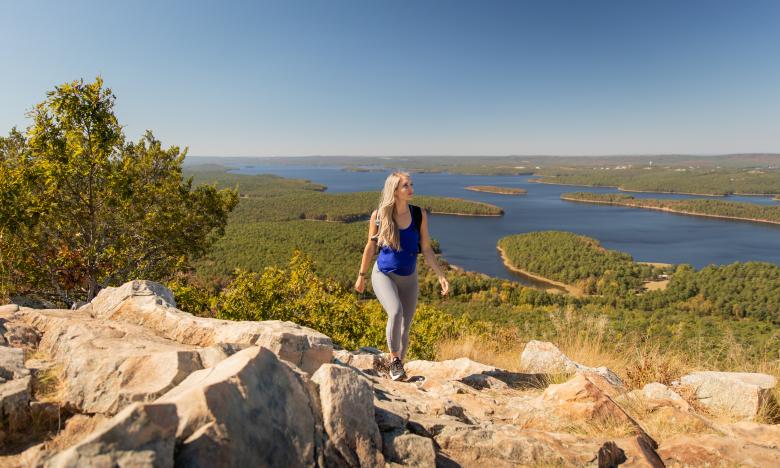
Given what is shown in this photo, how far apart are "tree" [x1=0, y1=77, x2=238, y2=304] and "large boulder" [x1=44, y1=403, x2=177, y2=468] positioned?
709cm

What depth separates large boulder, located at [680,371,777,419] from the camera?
4.35 meters

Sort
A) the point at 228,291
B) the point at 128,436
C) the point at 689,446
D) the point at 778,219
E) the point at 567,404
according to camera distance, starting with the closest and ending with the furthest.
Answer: the point at 128,436, the point at 689,446, the point at 567,404, the point at 228,291, the point at 778,219

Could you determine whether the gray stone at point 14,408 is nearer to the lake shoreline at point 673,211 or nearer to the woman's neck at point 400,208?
the woman's neck at point 400,208

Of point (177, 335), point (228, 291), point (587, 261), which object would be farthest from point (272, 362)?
point (587, 261)

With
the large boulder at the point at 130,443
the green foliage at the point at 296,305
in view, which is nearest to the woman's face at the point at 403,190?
the large boulder at the point at 130,443

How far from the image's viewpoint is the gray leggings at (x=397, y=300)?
15.3 ft

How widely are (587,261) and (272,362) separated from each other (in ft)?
271

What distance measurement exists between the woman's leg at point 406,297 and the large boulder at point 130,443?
2.94 metres

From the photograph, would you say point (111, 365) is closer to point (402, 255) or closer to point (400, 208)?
point (402, 255)

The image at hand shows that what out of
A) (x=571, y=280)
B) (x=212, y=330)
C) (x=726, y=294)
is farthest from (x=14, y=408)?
(x=571, y=280)

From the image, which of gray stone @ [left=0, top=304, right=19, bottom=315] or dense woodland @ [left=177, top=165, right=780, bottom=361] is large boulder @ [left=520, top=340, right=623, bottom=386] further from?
dense woodland @ [left=177, top=165, right=780, bottom=361]

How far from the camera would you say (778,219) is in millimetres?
114312

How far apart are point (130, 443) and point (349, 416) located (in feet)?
4.23

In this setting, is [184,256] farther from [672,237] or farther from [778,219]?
[778,219]
